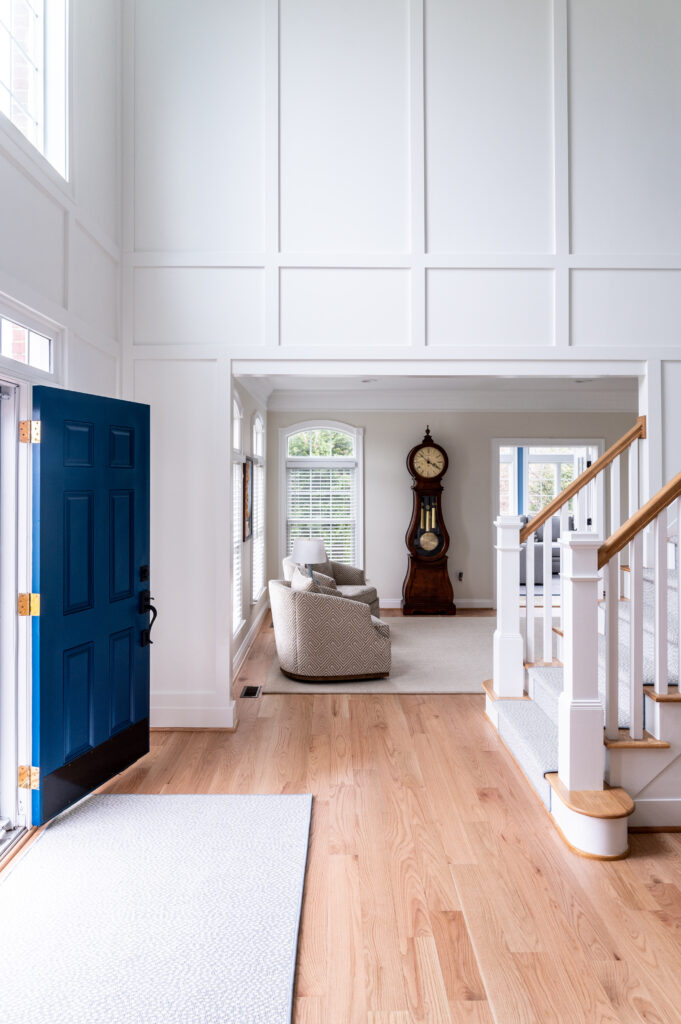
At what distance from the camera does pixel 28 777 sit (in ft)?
9.18

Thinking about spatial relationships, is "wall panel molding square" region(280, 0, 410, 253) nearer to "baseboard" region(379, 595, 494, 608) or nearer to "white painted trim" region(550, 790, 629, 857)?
"white painted trim" region(550, 790, 629, 857)

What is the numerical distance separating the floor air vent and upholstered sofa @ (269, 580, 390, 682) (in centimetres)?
32

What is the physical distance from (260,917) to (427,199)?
3.87 metres

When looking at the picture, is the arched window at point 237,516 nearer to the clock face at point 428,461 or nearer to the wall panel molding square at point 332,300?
the wall panel molding square at point 332,300

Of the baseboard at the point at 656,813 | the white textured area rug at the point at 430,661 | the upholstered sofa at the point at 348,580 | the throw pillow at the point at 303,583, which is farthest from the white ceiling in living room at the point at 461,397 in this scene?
the baseboard at the point at 656,813

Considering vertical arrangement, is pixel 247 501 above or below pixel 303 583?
above

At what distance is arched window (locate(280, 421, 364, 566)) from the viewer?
26.9ft

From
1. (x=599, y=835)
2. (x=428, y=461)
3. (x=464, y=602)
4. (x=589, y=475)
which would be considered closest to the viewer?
(x=599, y=835)

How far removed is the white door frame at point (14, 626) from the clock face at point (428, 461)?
5.64m

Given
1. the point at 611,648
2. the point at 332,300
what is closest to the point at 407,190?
the point at 332,300

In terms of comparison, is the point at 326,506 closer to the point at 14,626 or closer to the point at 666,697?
the point at 14,626

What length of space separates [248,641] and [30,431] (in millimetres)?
3767

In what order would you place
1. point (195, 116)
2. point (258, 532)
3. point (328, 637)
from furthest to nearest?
point (258, 532), point (328, 637), point (195, 116)

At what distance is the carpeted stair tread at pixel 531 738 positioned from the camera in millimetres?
3012
